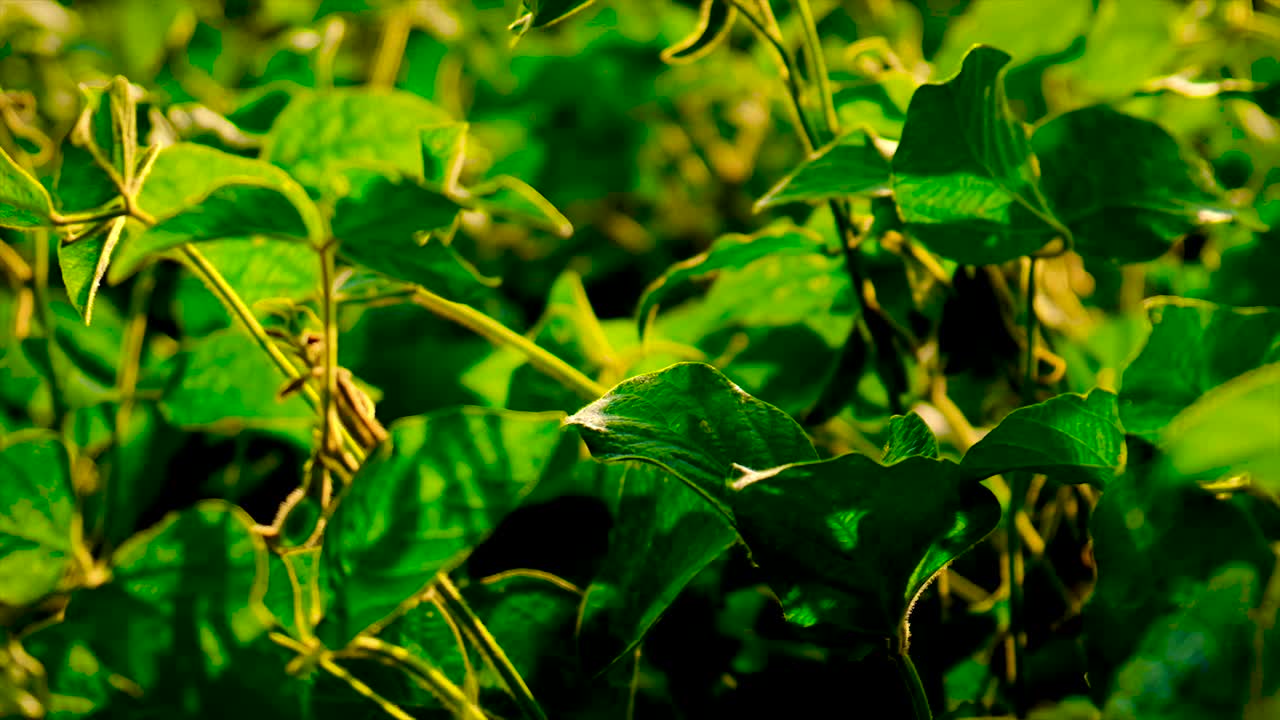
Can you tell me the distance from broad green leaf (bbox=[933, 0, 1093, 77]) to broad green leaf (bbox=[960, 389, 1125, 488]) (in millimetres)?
337

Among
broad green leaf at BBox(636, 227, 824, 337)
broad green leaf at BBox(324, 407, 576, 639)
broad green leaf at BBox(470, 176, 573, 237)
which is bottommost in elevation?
broad green leaf at BBox(324, 407, 576, 639)

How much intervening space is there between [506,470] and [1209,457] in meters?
0.30

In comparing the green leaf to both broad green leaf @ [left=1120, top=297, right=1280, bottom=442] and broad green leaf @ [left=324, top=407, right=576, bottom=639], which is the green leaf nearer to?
broad green leaf @ [left=1120, top=297, right=1280, bottom=442]

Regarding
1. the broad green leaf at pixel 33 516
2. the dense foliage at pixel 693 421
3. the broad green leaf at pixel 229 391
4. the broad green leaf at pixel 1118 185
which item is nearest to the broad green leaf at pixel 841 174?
the dense foliage at pixel 693 421

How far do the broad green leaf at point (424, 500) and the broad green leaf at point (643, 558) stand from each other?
0.20 feet

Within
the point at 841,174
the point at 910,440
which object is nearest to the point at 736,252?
the point at 841,174

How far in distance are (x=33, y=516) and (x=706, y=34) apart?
0.47 m

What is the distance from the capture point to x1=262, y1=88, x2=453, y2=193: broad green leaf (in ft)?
2.04

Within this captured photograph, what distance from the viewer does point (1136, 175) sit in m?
0.50

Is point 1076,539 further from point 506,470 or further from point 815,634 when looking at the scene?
point 506,470

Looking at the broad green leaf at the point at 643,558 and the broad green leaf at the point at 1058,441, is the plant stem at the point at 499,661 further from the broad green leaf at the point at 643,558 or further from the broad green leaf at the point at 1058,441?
the broad green leaf at the point at 1058,441

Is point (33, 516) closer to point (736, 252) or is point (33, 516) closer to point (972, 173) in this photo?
point (736, 252)

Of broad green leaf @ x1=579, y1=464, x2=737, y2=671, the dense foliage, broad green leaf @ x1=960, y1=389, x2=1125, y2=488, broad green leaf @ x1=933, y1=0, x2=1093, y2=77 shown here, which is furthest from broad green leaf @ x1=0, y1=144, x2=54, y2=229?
broad green leaf @ x1=933, y1=0, x2=1093, y2=77

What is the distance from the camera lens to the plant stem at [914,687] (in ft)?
1.29
